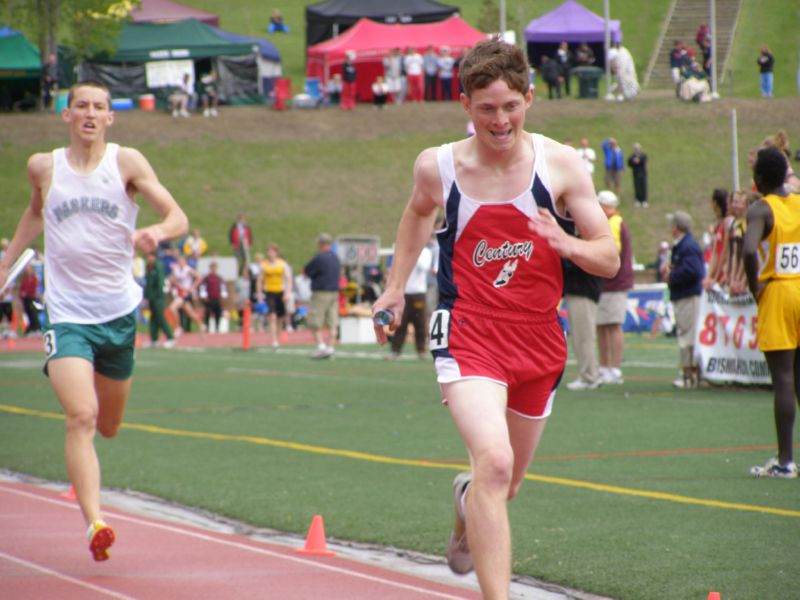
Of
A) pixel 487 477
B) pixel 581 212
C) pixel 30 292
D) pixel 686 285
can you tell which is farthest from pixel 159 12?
pixel 487 477

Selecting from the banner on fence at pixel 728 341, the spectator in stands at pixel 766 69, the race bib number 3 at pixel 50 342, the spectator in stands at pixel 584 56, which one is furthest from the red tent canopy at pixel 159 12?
the race bib number 3 at pixel 50 342

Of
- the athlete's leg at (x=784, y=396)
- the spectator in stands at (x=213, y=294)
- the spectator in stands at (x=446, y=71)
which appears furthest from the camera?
the spectator in stands at (x=446, y=71)

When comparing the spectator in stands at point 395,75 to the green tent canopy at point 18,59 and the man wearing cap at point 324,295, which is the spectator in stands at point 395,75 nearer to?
the green tent canopy at point 18,59

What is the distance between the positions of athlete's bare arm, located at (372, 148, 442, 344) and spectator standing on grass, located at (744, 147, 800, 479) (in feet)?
12.4

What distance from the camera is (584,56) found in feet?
175

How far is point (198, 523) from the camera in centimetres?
848

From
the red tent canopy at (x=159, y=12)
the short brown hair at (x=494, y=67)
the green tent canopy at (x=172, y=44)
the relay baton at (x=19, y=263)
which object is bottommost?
the relay baton at (x=19, y=263)

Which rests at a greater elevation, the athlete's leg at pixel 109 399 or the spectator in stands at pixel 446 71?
the spectator in stands at pixel 446 71

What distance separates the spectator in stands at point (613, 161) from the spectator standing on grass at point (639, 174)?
383 mm

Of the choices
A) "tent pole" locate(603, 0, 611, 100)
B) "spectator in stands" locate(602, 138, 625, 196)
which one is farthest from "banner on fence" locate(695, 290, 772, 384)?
"tent pole" locate(603, 0, 611, 100)

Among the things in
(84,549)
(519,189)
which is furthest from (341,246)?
(519,189)

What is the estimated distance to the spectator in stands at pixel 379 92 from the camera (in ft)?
171

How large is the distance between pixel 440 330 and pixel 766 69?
146 feet

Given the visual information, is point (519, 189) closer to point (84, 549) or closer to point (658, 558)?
point (658, 558)
